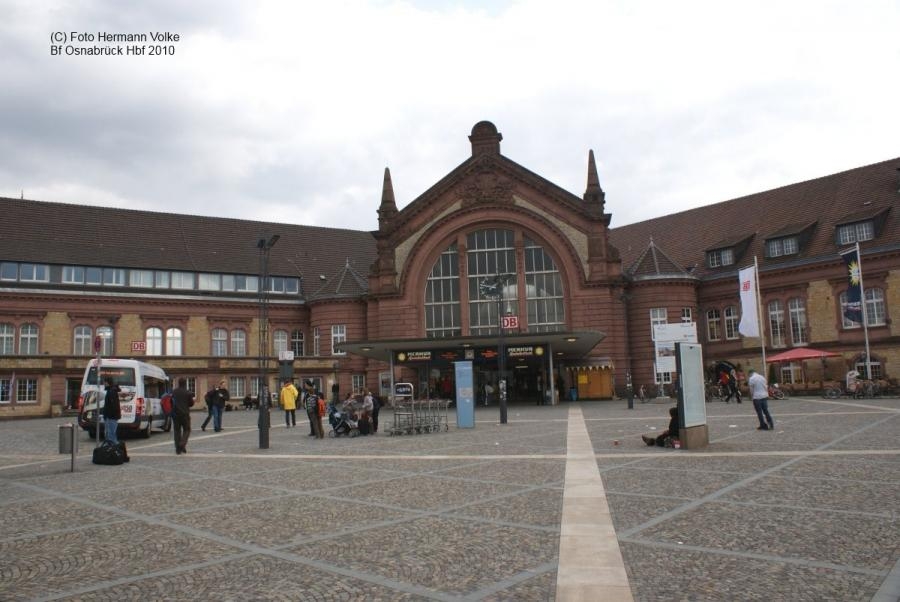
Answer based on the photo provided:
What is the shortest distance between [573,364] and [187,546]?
40006 mm

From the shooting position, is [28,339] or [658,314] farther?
[658,314]

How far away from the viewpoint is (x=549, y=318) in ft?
153

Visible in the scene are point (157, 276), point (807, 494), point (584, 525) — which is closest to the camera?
point (584, 525)

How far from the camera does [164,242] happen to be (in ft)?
177

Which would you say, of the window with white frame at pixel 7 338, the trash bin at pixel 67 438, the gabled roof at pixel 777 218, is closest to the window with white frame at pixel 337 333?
the window with white frame at pixel 7 338

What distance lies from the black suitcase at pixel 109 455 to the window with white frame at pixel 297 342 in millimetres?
39964

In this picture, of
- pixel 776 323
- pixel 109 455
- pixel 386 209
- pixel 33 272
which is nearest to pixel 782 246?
pixel 776 323

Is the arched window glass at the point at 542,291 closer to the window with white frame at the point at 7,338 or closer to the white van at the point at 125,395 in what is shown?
the white van at the point at 125,395

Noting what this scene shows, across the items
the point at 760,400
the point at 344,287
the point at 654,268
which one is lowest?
the point at 760,400

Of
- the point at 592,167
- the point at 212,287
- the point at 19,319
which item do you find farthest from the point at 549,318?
the point at 19,319

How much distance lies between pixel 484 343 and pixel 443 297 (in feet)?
31.2

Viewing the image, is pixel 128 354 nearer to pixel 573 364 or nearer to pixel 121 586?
pixel 573 364

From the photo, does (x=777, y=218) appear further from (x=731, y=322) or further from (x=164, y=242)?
(x=164, y=242)

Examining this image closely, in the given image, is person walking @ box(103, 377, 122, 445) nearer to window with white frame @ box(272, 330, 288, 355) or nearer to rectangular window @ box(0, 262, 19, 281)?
rectangular window @ box(0, 262, 19, 281)
